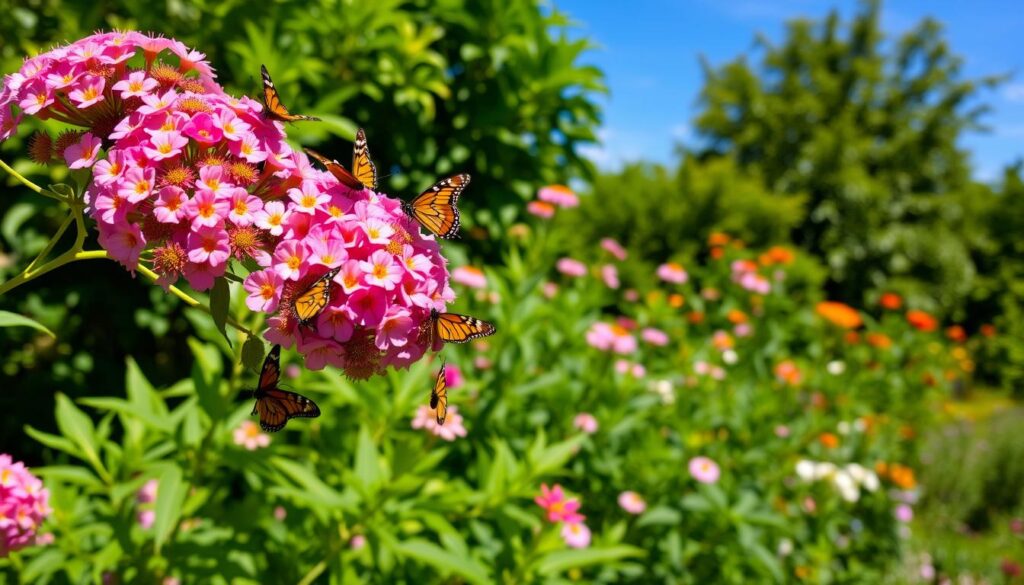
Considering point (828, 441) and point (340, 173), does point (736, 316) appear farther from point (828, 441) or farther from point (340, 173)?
point (340, 173)

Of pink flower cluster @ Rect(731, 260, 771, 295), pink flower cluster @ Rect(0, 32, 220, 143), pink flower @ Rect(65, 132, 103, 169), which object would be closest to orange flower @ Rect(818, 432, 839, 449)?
pink flower cluster @ Rect(731, 260, 771, 295)

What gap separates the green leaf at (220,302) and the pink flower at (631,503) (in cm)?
209

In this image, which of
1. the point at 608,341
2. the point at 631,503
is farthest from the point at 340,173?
the point at 608,341

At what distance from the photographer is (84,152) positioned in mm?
969

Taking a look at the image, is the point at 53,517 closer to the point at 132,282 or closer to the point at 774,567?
the point at 132,282

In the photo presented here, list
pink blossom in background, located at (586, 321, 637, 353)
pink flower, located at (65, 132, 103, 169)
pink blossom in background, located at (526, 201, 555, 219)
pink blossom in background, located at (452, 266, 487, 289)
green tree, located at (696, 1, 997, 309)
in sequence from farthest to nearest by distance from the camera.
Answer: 1. green tree, located at (696, 1, 997, 309)
2. pink blossom in background, located at (526, 201, 555, 219)
3. pink blossom in background, located at (586, 321, 637, 353)
4. pink blossom in background, located at (452, 266, 487, 289)
5. pink flower, located at (65, 132, 103, 169)

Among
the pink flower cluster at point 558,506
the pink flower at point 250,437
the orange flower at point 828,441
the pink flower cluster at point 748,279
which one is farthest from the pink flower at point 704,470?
the pink flower cluster at point 748,279

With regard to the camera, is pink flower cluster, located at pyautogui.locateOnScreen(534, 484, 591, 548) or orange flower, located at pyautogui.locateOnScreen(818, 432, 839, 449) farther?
orange flower, located at pyautogui.locateOnScreen(818, 432, 839, 449)

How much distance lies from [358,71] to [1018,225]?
16152mm

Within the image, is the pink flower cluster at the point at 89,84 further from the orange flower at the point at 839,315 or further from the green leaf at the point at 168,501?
the orange flower at the point at 839,315

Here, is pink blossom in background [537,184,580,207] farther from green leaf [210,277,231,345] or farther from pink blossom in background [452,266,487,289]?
green leaf [210,277,231,345]

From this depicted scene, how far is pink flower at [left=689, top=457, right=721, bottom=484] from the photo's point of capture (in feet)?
9.76

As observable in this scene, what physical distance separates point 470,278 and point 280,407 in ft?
6.16

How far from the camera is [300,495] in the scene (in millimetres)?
1718
